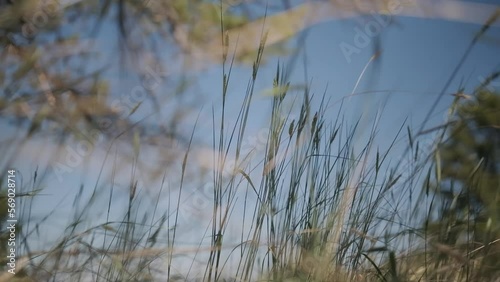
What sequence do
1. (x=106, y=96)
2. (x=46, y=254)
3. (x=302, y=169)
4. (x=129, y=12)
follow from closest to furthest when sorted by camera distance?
(x=46, y=254)
(x=302, y=169)
(x=106, y=96)
(x=129, y=12)

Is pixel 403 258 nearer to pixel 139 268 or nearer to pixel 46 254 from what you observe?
pixel 139 268

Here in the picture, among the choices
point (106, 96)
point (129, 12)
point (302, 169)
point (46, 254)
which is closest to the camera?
point (46, 254)

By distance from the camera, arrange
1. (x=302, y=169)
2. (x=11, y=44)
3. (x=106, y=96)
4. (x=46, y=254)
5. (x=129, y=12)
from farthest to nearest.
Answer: (x=129, y=12) → (x=106, y=96) → (x=11, y=44) → (x=302, y=169) → (x=46, y=254)

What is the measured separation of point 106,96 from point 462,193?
102 centimetres

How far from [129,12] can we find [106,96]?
30 cm

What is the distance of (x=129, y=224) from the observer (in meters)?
1.20

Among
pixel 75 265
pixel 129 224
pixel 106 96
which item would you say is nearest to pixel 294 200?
pixel 129 224

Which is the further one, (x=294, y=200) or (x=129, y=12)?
(x=129, y=12)

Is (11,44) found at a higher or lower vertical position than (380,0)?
lower

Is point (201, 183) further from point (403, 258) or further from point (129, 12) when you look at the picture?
point (129, 12)

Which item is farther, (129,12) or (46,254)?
(129,12)

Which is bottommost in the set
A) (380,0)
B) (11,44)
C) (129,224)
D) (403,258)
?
(403,258)

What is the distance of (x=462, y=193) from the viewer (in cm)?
131

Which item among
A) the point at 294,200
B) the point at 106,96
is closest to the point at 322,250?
the point at 294,200
